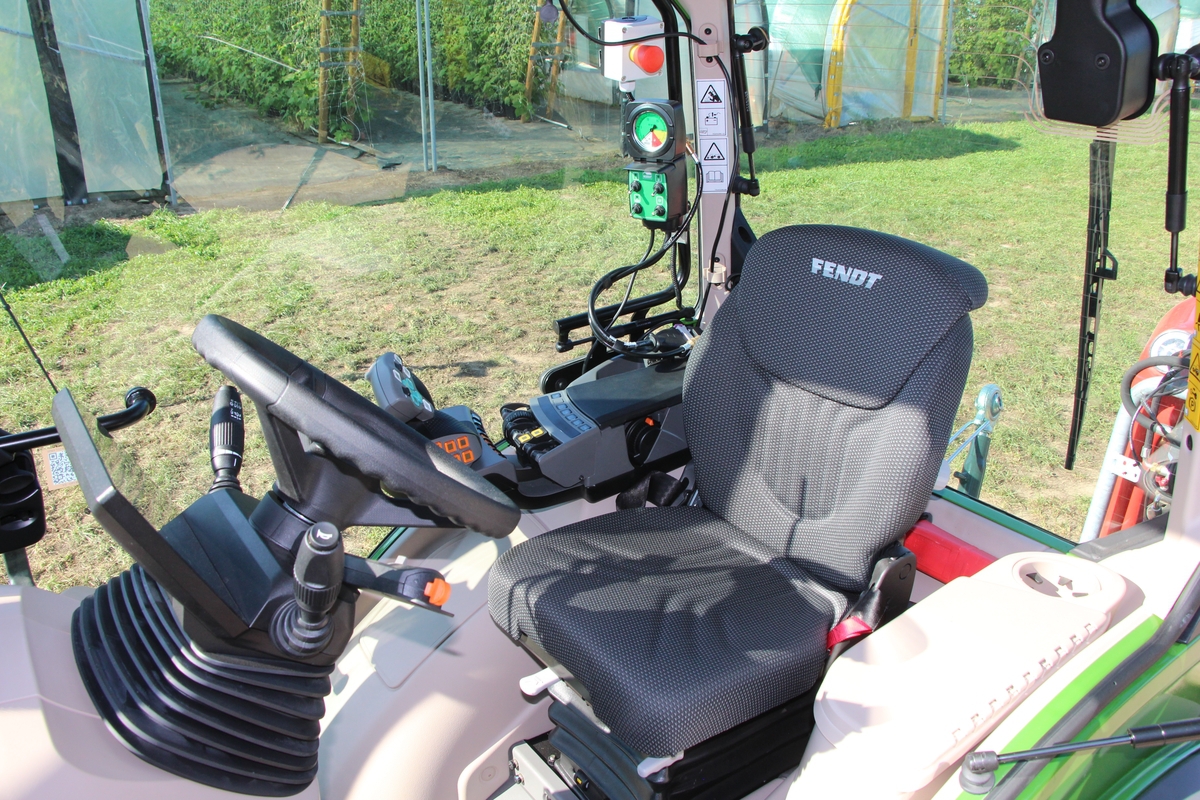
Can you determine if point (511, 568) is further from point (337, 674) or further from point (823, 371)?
point (823, 371)

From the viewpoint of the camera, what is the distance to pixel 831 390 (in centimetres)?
156

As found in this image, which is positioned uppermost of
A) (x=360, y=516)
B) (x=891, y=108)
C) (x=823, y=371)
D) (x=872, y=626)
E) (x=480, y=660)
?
(x=891, y=108)

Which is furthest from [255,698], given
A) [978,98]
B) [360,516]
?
[978,98]

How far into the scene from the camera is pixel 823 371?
1566mm

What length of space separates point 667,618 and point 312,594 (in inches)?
25.3

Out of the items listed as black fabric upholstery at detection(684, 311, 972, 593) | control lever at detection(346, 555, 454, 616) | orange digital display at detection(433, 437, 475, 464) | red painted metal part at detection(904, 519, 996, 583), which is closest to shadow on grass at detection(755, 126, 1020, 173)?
black fabric upholstery at detection(684, 311, 972, 593)

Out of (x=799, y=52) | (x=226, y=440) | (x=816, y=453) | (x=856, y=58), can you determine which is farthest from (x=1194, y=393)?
(x=226, y=440)

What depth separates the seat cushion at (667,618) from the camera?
1292mm

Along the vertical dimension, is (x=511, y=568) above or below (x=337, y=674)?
above

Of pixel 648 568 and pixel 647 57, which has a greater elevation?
pixel 647 57

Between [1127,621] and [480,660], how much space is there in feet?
3.59

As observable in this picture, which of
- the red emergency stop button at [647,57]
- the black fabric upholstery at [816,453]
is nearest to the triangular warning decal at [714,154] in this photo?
the red emergency stop button at [647,57]

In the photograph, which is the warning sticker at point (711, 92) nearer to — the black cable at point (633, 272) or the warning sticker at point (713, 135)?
the warning sticker at point (713, 135)

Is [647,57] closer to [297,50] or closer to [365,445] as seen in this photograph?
[365,445]
